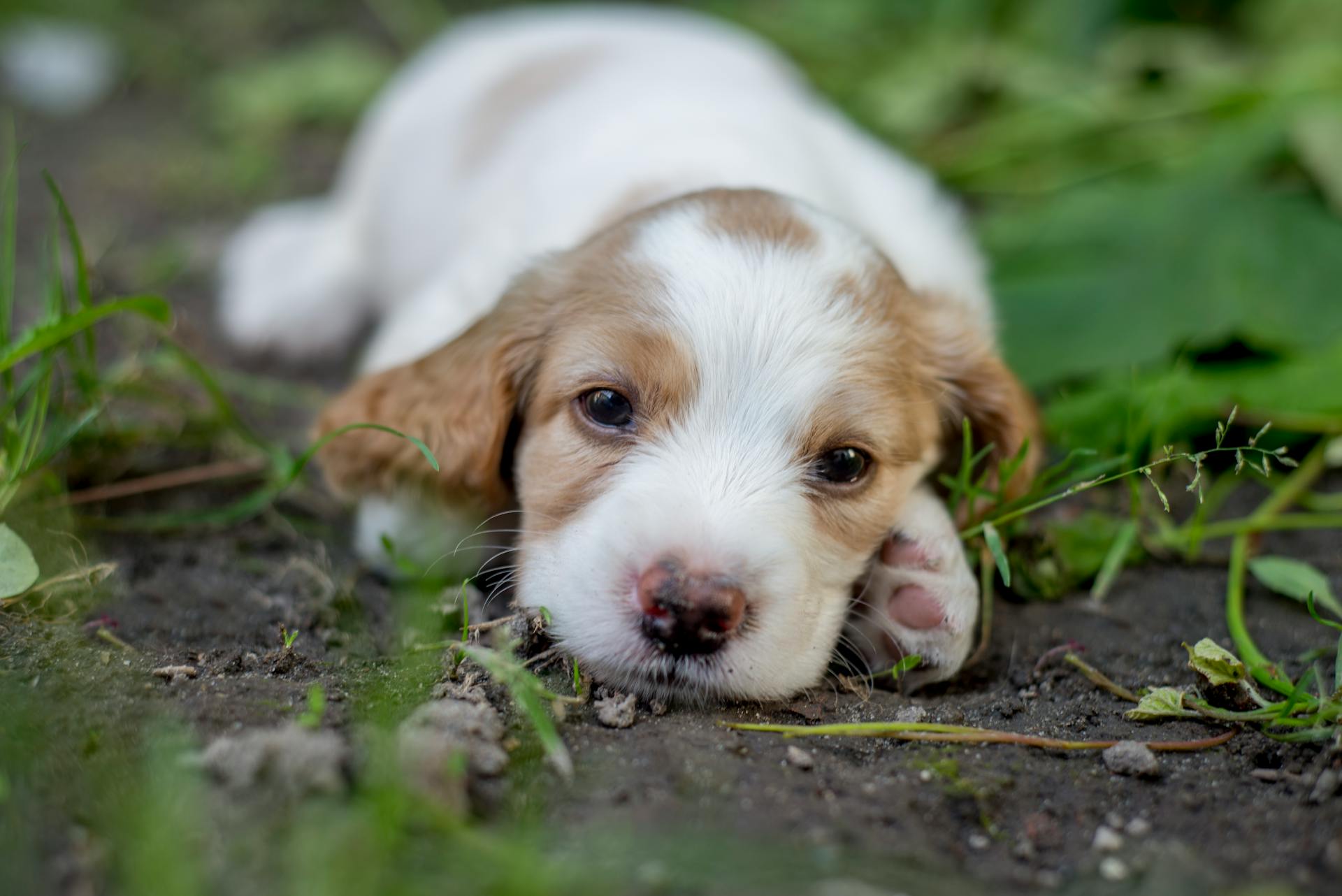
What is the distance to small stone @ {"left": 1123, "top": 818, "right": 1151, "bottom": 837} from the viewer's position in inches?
80.0

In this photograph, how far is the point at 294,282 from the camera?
199 inches

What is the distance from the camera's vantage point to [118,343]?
14.5ft

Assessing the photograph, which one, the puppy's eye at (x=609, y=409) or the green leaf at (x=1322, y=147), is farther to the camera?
the green leaf at (x=1322, y=147)

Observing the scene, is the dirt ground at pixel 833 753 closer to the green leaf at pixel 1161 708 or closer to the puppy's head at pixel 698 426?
the green leaf at pixel 1161 708

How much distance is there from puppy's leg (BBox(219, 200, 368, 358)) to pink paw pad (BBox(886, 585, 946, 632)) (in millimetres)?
3067

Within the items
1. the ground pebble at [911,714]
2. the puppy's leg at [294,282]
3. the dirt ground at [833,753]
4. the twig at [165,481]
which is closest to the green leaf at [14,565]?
the dirt ground at [833,753]

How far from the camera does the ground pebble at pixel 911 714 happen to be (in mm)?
2387

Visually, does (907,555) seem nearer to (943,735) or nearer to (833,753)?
(943,735)

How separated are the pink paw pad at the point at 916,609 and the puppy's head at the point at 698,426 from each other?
13 centimetres

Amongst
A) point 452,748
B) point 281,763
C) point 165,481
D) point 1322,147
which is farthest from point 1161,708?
point 1322,147

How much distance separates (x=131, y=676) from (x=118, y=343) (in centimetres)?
255

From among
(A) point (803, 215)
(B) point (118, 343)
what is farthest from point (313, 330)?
(A) point (803, 215)

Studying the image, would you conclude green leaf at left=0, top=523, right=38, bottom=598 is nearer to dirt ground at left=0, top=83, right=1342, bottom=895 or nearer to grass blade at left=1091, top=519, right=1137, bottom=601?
dirt ground at left=0, top=83, right=1342, bottom=895

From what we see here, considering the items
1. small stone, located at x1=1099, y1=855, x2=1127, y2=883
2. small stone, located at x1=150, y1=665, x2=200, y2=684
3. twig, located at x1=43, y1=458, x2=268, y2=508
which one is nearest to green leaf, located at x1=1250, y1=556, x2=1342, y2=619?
small stone, located at x1=1099, y1=855, x2=1127, y2=883
